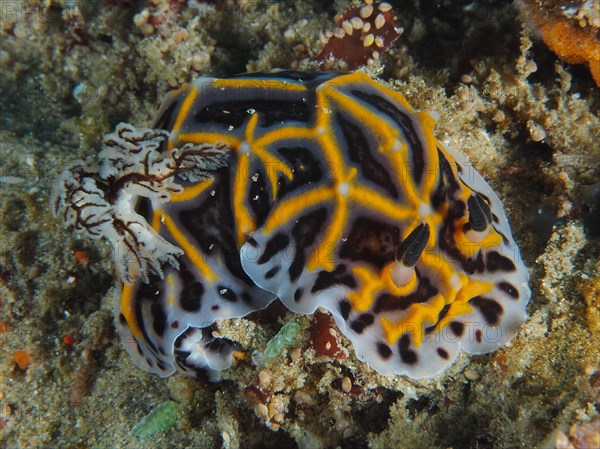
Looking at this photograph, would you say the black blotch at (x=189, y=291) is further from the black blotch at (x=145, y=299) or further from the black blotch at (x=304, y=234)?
the black blotch at (x=304, y=234)

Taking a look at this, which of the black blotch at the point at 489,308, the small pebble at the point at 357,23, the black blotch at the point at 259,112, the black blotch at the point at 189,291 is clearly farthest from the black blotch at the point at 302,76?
the black blotch at the point at 489,308

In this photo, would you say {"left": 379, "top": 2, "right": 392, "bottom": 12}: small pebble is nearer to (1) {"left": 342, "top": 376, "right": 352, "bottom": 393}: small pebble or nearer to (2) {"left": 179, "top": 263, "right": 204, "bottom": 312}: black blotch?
(2) {"left": 179, "top": 263, "right": 204, "bottom": 312}: black blotch

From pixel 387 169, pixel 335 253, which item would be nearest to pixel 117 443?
pixel 335 253

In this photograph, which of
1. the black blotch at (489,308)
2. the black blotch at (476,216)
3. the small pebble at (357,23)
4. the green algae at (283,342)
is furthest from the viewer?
the small pebble at (357,23)

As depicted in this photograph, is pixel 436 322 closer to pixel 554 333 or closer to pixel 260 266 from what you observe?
pixel 554 333

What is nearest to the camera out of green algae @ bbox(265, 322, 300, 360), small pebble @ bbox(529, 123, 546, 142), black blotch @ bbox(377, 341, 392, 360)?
black blotch @ bbox(377, 341, 392, 360)

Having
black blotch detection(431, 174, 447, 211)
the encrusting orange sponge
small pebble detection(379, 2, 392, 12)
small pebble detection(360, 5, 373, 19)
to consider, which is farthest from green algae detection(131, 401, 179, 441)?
the encrusting orange sponge
